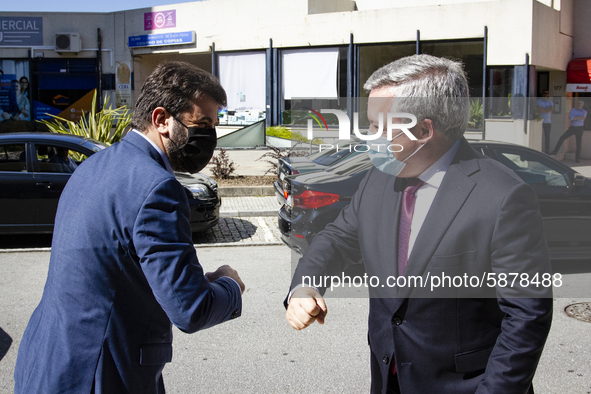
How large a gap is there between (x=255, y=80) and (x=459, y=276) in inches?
812

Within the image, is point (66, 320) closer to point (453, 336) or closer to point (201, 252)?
point (453, 336)

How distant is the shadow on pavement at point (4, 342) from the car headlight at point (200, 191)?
3.79 m

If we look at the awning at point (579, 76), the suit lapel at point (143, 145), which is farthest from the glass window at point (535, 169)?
the awning at point (579, 76)

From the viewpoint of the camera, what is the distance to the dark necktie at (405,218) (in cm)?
211

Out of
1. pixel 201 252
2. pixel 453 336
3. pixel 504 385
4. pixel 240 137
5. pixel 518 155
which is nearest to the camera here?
pixel 504 385

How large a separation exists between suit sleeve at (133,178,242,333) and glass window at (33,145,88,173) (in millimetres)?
7036

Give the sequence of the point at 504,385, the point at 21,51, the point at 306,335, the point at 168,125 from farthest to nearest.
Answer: the point at 21,51 < the point at 306,335 < the point at 168,125 < the point at 504,385

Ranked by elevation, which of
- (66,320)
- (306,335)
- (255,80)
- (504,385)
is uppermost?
(255,80)

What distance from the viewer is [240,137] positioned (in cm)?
2080

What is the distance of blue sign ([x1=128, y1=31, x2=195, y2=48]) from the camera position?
901 inches

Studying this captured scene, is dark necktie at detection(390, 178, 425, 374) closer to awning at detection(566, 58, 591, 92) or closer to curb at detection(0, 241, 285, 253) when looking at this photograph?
curb at detection(0, 241, 285, 253)

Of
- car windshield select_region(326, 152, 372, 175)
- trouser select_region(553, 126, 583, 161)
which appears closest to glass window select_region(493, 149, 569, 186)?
car windshield select_region(326, 152, 372, 175)

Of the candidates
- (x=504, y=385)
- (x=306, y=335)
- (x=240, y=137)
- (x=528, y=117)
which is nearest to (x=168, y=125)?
(x=504, y=385)

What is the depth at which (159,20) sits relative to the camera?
77.6 ft
